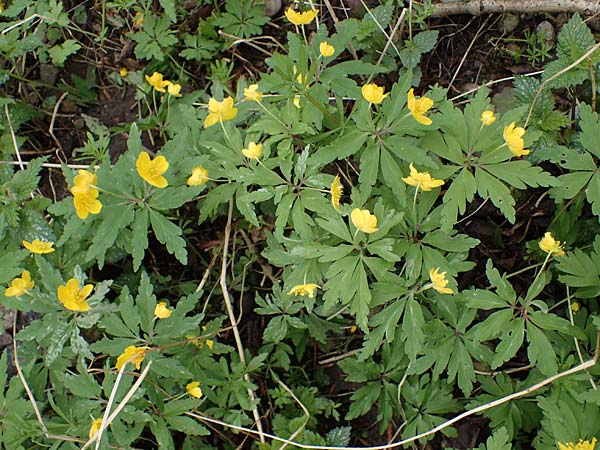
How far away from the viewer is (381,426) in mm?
2812

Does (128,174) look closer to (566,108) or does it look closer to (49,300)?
(49,300)

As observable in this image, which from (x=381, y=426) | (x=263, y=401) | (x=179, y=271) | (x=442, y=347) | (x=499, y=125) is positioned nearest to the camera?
(x=499, y=125)

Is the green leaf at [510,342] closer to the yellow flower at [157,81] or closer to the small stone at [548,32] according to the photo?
the small stone at [548,32]

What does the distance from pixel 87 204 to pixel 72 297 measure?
0.44 m

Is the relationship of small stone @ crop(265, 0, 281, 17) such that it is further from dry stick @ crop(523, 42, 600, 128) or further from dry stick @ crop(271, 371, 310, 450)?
dry stick @ crop(271, 371, 310, 450)

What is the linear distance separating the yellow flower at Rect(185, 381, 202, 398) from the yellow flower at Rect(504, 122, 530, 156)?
159 cm

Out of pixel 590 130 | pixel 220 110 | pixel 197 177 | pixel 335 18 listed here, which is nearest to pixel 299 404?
pixel 197 177

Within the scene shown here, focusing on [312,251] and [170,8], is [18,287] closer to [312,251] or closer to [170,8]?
[312,251]

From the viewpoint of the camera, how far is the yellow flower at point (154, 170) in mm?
2367

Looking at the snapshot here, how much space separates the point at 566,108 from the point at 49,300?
8.87 ft

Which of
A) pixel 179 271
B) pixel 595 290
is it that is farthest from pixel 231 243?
pixel 595 290

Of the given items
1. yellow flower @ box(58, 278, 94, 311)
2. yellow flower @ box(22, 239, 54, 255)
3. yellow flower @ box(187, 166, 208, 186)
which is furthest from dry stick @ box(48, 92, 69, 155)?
yellow flower @ box(187, 166, 208, 186)

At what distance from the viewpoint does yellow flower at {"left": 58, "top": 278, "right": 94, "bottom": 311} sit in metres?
2.51

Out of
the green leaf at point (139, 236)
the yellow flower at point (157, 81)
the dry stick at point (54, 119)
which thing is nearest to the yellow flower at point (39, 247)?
the green leaf at point (139, 236)
